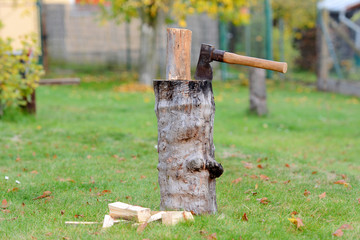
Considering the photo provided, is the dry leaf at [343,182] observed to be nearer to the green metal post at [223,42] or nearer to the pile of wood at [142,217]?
the pile of wood at [142,217]

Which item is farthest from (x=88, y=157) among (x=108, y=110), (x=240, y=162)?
(x=108, y=110)

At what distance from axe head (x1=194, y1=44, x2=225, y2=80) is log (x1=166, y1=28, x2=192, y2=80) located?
13 cm

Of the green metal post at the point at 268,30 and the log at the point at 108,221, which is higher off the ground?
the green metal post at the point at 268,30

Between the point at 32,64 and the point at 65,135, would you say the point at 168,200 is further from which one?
the point at 32,64

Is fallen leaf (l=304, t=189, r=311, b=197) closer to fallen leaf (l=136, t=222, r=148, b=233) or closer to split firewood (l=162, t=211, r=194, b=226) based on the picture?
split firewood (l=162, t=211, r=194, b=226)

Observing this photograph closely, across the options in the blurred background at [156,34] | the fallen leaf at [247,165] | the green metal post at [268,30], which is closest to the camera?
the fallen leaf at [247,165]

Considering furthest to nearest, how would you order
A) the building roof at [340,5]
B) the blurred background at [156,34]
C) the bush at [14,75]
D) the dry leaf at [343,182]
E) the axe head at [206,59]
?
1. the building roof at [340,5]
2. the blurred background at [156,34]
3. the bush at [14,75]
4. the dry leaf at [343,182]
5. the axe head at [206,59]

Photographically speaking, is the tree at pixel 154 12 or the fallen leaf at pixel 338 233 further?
the tree at pixel 154 12

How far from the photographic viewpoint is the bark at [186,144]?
366 centimetres

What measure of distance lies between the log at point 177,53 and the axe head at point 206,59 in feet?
0.42

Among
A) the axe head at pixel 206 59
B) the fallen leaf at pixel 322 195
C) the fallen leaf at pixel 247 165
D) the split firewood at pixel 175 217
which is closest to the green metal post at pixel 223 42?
the fallen leaf at pixel 247 165

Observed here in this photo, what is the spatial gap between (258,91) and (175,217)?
676 centimetres

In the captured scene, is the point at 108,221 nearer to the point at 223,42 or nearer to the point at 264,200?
the point at 264,200

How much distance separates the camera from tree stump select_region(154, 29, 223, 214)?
3.66m
